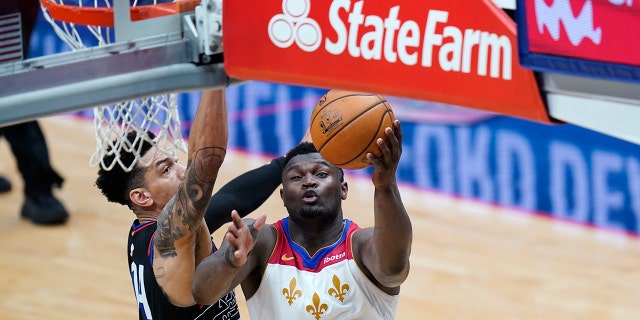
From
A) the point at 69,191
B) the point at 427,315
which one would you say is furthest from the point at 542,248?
the point at 69,191

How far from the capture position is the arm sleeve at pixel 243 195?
4.19m

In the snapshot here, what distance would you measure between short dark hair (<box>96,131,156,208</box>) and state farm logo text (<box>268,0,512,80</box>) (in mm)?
1432

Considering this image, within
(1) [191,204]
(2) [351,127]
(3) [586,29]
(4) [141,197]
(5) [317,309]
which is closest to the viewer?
(3) [586,29]

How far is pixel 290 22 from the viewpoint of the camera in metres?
2.70

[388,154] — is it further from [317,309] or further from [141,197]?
[141,197]

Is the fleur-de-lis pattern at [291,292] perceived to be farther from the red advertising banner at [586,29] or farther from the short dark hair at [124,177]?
the red advertising banner at [586,29]

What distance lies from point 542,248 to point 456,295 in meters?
1.01

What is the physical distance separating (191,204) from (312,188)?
452mm

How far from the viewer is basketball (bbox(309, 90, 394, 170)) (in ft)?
10.7

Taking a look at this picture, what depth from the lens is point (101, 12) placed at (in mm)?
3096

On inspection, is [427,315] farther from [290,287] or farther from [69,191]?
[69,191]

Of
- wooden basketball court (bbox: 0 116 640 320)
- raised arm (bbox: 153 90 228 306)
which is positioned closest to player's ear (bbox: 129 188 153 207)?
raised arm (bbox: 153 90 228 306)

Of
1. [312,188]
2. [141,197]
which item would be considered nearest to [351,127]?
[312,188]

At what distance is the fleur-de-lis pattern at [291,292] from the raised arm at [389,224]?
0.26m
